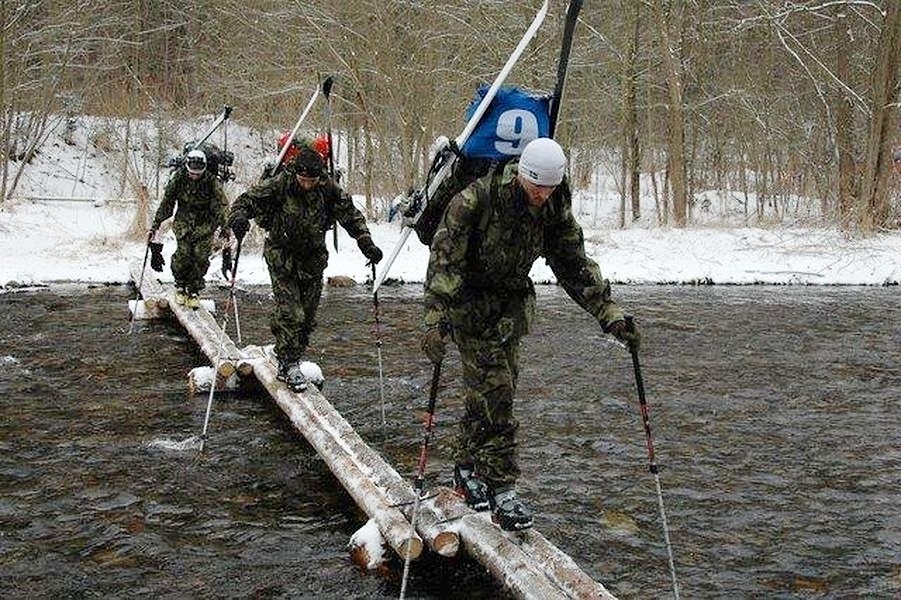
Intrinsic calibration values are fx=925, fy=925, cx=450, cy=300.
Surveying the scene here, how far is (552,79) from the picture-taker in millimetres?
26062

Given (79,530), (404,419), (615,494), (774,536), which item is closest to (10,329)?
(404,419)

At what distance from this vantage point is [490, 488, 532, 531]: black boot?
510cm

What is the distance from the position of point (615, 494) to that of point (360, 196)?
2429 cm

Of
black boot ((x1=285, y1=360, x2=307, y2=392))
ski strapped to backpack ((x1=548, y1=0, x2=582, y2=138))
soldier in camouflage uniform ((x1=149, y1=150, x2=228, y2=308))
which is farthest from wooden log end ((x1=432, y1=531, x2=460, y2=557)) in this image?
soldier in camouflage uniform ((x1=149, y1=150, x2=228, y2=308))

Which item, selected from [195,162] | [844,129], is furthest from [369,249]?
[844,129]

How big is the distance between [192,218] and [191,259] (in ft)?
2.00

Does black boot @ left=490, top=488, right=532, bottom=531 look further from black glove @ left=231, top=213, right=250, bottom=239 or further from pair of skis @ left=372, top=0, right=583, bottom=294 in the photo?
black glove @ left=231, top=213, right=250, bottom=239

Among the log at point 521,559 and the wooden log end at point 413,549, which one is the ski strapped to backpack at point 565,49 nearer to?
the log at point 521,559

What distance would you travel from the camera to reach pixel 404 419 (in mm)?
8383

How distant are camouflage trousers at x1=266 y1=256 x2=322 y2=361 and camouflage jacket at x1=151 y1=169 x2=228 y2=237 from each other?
432 cm

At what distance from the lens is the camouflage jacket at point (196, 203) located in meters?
12.2

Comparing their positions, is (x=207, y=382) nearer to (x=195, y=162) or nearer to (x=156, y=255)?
(x=195, y=162)

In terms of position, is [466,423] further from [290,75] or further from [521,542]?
[290,75]

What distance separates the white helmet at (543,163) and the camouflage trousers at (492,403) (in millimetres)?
1037
